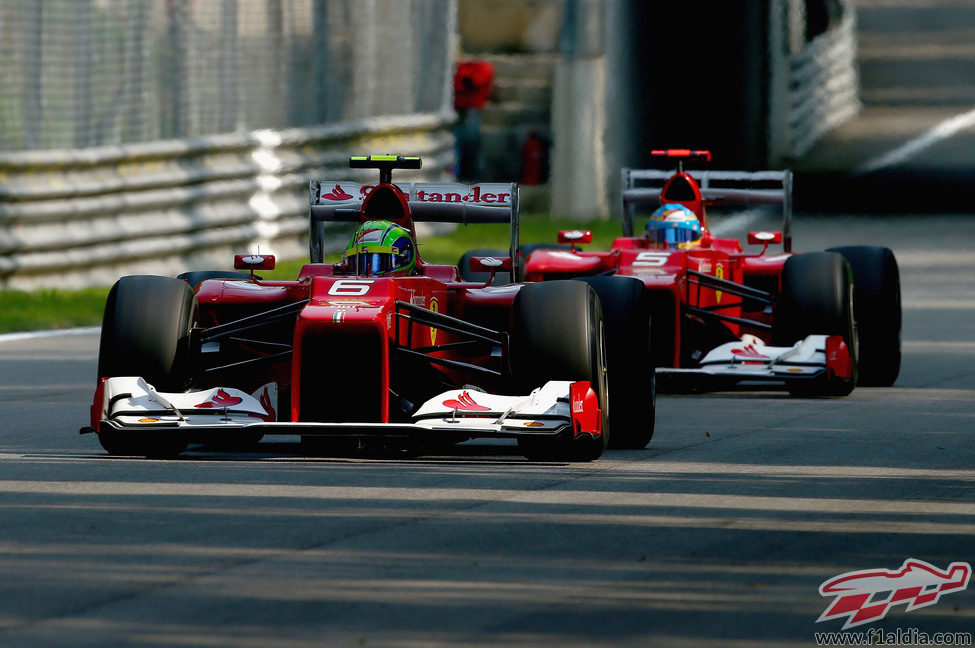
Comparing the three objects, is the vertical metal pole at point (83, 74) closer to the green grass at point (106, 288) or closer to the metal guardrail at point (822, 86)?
the green grass at point (106, 288)

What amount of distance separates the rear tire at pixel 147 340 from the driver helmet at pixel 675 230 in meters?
5.41

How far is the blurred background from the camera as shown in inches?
707

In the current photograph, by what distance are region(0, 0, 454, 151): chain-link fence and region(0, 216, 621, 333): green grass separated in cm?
139

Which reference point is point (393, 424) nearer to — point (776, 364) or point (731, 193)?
point (776, 364)

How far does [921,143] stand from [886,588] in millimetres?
38688

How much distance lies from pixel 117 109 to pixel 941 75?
44286mm

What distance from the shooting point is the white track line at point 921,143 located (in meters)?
38.8

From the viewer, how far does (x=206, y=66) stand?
2066cm

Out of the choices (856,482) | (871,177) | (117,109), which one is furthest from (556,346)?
(871,177)

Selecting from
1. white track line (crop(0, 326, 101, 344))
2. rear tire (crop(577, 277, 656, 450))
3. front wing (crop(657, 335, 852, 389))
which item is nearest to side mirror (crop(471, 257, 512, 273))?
rear tire (crop(577, 277, 656, 450))

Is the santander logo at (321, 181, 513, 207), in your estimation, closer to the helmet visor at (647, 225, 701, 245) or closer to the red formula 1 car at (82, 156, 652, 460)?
the red formula 1 car at (82, 156, 652, 460)

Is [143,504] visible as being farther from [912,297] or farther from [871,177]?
[871,177]

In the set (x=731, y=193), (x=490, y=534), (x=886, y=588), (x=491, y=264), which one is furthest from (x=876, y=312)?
(x=886, y=588)

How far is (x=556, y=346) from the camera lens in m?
9.27
